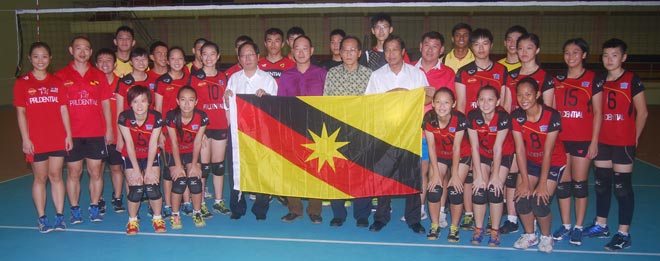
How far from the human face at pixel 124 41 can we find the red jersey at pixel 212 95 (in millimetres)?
1181

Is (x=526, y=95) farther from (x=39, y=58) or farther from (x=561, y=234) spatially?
(x=39, y=58)

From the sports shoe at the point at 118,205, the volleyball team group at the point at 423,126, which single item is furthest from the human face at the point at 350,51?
the sports shoe at the point at 118,205

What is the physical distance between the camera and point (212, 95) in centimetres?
546

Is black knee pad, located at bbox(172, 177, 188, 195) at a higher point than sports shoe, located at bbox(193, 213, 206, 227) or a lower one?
higher

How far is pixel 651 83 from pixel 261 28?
13.7 meters

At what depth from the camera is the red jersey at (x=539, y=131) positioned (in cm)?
437

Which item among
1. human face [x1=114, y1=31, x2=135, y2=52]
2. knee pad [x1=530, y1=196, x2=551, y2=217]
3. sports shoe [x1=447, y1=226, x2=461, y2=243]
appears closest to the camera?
knee pad [x1=530, y1=196, x2=551, y2=217]

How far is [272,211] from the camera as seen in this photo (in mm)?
5883

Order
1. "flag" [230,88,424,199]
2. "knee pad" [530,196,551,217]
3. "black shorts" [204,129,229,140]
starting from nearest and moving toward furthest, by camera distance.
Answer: "knee pad" [530,196,551,217] → "flag" [230,88,424,199] → "black shorts" [204,129,229,140]

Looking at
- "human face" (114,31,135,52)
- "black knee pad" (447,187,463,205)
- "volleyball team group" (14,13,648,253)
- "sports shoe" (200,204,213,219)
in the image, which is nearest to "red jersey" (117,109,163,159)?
"volleyball team group" (14,13,648,253)

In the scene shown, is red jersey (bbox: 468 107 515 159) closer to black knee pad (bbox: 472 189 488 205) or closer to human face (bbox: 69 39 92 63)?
black knee pad (bbox: 472 189 488 205)

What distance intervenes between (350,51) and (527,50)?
62.8 inches

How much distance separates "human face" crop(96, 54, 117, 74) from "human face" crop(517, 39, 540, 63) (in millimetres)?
4136

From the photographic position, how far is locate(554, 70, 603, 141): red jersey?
454 centimetres
